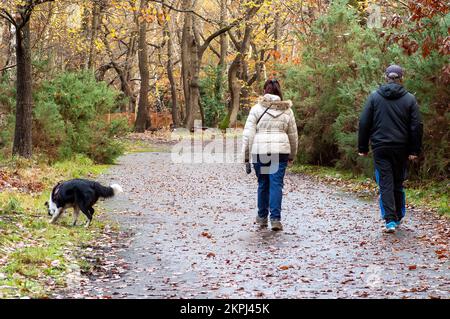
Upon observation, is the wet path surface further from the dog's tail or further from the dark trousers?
the dog's tail

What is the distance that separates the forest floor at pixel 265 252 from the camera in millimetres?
7562

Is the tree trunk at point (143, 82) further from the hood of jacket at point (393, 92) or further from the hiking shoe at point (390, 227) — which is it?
the hiking shoe at point (390, 227)

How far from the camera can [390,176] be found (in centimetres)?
1073

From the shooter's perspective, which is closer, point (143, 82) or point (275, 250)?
point (275, 250)

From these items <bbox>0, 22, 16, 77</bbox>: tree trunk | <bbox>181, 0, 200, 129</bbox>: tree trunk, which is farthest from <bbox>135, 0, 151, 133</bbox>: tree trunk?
<bbox>0, 22, 16, 77</bbox>: tree trunk

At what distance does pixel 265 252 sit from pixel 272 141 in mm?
2146

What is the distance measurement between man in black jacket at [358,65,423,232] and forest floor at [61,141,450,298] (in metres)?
0.65

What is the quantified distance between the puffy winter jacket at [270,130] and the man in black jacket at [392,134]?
112cm

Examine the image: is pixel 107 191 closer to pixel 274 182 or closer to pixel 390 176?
pixel 274 182

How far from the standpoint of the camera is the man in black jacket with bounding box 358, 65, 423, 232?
10625mm

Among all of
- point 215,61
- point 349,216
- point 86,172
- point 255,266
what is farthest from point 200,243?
point 215,61

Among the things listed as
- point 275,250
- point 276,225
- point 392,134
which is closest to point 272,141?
point 276,225
